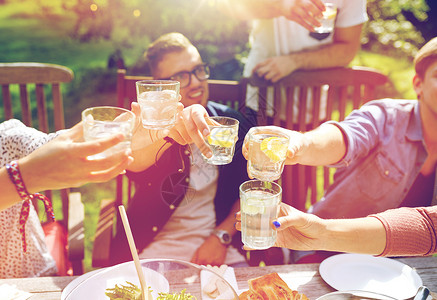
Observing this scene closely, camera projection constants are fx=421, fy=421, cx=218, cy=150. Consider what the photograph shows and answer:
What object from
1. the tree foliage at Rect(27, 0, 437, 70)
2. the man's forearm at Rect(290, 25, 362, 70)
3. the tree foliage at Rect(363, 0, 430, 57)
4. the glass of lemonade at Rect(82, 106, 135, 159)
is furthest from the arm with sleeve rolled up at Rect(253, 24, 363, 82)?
the tree foliage at Rect(363, 0, 430, 57)

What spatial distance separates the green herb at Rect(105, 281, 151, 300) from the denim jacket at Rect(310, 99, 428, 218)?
1237mm

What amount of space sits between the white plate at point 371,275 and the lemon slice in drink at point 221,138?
2.26 ft

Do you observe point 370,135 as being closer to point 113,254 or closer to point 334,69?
point 334,69

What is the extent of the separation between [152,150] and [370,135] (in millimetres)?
1143

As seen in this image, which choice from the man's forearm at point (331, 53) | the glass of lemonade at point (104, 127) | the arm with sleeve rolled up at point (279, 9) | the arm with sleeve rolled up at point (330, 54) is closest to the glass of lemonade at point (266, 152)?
the glass of lemonade at point (104, 127)

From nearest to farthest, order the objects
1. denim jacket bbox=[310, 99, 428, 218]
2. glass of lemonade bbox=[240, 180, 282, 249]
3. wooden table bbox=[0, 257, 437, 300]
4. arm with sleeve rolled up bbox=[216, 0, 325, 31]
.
→ 1. glass of lemonade bbox=[240, 180, 282, 249]
2. wooden table bbox=[0, 257, 437, 300]
3. denim jacket bbox=[310, 99, 428, 218]
4. arm with sleeve rolled up bbox=[216, 0, 325, 31]

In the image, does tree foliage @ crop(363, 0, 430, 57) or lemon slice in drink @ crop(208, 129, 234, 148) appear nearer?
lemon slice in drink @ crop(208, 129, 234, 148)

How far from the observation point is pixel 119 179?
2555 millimetres

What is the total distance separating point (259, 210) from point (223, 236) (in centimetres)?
103

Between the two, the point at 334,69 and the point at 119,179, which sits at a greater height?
the point at 334,69

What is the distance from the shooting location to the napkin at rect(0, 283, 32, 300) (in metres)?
1.54

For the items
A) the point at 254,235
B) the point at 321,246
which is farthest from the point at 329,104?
the point at 254,235

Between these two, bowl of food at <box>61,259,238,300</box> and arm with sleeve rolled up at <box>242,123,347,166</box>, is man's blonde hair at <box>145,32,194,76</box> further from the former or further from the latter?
bowl of food at <box>61,259,238,300</box>

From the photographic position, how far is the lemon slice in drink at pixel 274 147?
4.74 feet
